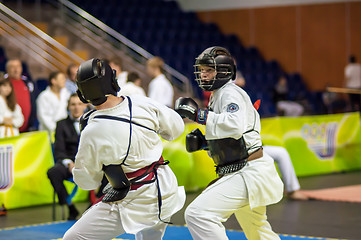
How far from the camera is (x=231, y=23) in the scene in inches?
805

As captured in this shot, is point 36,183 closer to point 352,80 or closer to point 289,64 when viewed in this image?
point 352,80

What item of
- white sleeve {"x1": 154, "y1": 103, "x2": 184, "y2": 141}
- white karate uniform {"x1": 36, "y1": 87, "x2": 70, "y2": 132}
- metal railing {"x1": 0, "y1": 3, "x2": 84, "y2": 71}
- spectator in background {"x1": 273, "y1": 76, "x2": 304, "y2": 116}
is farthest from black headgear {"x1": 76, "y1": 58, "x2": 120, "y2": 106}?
spectator in background {"x1": 273, "y1": 76, "x2": 304, "y2": 116}

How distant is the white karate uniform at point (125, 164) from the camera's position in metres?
3.93

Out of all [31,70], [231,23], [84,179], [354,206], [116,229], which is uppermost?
[231,23]

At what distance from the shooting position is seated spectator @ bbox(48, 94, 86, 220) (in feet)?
25.1

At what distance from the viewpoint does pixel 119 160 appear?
398cm

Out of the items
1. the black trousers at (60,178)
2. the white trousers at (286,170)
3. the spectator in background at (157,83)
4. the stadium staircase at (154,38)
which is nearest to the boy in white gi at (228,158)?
the black trousers at (60,178)

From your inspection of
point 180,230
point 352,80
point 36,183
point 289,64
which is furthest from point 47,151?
point 289,64

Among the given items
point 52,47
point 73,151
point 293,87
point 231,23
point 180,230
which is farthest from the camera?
point 231,23

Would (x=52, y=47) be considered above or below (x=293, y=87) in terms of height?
above

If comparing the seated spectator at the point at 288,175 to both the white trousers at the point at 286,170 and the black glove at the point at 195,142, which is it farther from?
the black glove at the point at 195,142

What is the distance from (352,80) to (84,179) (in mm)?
13857

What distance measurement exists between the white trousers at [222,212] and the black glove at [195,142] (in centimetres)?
36

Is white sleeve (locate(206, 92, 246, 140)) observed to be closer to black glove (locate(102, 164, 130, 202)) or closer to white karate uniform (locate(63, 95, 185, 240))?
white karate uniform (locate(63, 95, 185, 240))
